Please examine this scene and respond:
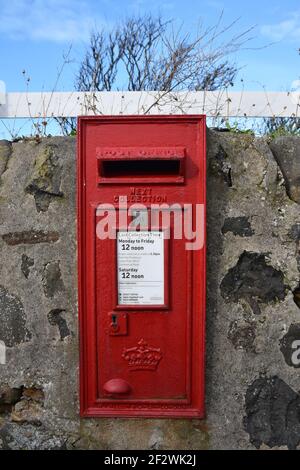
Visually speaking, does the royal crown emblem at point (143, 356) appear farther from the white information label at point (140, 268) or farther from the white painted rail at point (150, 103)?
the white painted rail at point (150, 103)

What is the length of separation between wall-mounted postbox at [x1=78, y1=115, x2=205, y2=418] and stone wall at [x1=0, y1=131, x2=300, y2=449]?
106 millimetres

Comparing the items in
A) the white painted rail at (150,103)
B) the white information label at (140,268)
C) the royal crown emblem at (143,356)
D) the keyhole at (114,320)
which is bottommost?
the royal crown emblem at (143,356)

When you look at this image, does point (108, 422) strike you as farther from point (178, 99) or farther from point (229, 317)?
point (178, 99)

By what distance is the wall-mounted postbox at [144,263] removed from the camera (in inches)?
82.5

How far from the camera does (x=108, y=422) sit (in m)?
2.20

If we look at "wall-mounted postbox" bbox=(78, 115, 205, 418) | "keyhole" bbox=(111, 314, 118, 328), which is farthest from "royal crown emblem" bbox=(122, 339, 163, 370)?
"keyhole" bbox=(111, 314, 118, 328)

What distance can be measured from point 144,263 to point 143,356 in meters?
0.41

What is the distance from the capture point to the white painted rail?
10.4 ft

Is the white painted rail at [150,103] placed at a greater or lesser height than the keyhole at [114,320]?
greater

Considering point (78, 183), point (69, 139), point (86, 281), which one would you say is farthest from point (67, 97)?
point (86, 281)

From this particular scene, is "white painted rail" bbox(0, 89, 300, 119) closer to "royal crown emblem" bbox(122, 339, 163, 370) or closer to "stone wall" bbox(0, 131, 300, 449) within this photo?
"stone wall" bbox(0, 131, 300, 449)

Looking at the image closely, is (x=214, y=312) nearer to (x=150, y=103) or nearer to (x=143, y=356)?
(x=143, y=356)

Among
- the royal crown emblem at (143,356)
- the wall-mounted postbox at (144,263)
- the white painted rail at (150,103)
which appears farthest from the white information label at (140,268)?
the white painted rail at (150,103)

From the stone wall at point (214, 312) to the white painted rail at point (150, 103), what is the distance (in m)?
1.00
